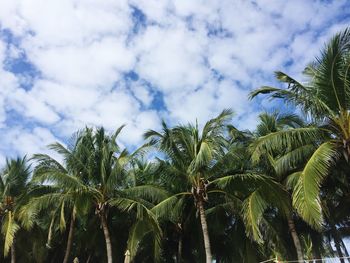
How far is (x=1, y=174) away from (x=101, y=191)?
799 centimetres

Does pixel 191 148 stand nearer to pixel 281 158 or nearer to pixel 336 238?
pixel 281 158

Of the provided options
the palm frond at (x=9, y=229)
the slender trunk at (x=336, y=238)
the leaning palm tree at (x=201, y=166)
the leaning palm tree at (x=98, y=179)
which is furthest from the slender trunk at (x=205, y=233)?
the palm frond at (x=9, y=229)

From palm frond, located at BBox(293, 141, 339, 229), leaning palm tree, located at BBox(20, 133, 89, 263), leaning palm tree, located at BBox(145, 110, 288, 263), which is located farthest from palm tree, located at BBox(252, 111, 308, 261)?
leaning palm tree, located at BBox(20, 133, 89, 263)

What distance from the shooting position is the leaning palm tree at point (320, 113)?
39.3ft

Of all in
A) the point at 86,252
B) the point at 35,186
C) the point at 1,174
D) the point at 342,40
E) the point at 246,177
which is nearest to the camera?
the point at 342,40

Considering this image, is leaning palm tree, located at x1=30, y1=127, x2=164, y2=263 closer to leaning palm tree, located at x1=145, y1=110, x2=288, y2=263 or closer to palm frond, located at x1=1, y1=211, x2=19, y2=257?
leaning palm tree, located at x1=145, y1=110, x2=288, y2=263

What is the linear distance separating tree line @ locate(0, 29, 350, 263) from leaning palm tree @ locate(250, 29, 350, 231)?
0.11 feet

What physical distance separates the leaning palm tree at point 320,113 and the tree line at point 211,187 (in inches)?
1.3

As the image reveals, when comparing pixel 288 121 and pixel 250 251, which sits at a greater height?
pixel 288 121

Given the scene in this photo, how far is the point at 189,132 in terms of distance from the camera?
59.6ft

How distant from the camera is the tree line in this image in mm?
13508

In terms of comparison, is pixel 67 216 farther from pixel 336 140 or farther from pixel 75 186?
pixel 336 140

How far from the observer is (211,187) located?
60.7 feet

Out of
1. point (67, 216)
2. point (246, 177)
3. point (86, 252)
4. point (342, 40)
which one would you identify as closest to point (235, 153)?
point (246, 177)
